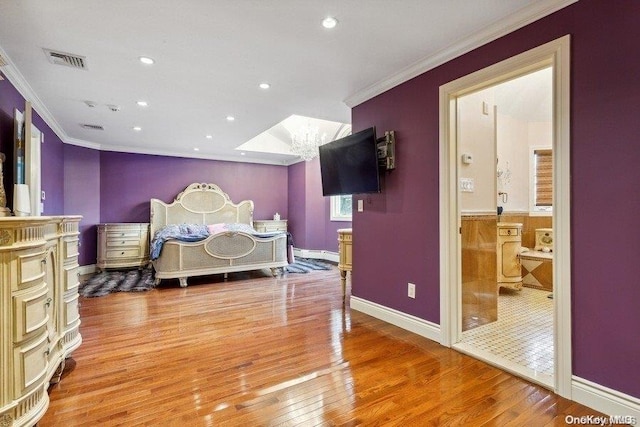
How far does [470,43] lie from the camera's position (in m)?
2.38

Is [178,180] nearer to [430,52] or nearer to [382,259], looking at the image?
[382,259]

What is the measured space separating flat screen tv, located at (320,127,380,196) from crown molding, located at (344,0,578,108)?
535 mm

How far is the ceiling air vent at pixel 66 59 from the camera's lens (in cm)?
259

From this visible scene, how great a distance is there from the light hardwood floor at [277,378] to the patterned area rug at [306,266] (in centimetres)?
243

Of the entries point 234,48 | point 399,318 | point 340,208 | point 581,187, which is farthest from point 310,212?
point 581,187

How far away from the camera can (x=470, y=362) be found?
2.32 metres

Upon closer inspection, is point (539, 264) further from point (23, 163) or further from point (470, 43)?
point (23, 163)

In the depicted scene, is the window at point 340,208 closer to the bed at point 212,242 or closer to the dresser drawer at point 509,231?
the bed at point 212,242

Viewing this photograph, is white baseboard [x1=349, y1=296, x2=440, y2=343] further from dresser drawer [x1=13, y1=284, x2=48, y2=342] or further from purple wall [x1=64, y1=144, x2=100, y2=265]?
purple wall [x1=64, y1=144, x2=100, y2=265]

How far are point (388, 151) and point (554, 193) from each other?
1449mm

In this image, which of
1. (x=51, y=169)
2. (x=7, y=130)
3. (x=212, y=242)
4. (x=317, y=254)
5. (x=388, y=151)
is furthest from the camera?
(x=317, y=254)

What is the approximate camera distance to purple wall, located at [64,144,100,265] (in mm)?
5641

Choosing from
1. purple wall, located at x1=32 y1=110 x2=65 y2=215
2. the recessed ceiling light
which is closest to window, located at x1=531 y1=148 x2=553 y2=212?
the recessed ceiling light

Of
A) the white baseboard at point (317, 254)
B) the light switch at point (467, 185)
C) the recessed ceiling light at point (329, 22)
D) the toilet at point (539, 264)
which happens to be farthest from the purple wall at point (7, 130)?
the toilet at point (539, 264)
